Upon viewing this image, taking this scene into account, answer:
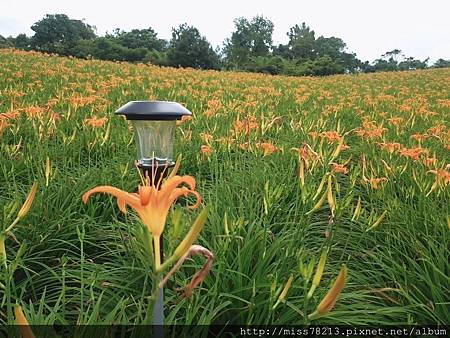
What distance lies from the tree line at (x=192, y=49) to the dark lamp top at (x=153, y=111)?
468 inches

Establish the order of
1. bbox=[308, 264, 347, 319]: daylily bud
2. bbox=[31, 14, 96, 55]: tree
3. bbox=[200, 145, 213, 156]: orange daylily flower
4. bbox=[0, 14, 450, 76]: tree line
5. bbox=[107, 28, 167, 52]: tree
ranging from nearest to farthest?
bbox=[308, 264, 347, 319]: daylily bud → bbox=[200, 145, 213, 156]: orange daylily flower → bbox=[0, 14, 450, 76]: tree line → bbox=[107, 28, 167, 52]: tree → bbox=[31, 14, 96, 55]: tree

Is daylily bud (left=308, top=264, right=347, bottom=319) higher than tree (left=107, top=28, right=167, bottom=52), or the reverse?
tree (left=107, top=28, right=167, bottom=52)

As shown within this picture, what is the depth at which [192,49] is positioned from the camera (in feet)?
82.0

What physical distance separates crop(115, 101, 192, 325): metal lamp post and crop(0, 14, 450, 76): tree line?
11807 millimetres

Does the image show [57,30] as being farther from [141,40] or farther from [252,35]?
[252,35]

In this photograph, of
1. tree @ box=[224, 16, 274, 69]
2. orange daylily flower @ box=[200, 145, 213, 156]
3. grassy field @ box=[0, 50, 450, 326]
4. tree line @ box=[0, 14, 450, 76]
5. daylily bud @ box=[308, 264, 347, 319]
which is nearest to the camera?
daylily bud @ box=[308, 264, 347, 319]

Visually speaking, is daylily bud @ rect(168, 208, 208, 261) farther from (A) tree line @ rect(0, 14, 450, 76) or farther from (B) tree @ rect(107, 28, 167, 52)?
(B) tree @ rect(107, 28, 167, 52)

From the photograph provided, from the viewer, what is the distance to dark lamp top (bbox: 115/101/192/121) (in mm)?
1300

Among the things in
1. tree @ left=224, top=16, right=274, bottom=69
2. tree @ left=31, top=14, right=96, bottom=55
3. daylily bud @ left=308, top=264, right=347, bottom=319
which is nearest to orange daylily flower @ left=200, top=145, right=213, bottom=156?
daylily bud @ left=308, top=264, right=347, bottom=319

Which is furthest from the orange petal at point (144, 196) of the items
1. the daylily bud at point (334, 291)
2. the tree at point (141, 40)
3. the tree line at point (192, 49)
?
the tree at point (141, 40)

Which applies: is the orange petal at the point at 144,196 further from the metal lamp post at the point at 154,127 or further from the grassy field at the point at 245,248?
the metal lamp post at the point at 154,127

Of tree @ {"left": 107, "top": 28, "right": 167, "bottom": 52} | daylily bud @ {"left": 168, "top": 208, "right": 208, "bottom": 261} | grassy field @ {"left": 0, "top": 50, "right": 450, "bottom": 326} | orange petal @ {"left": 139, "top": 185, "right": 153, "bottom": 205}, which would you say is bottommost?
grassy field @ {"left": 0, "top": 50, "right": 450, "bottom": 326}

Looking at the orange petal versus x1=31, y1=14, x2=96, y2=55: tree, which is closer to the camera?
the orange petal

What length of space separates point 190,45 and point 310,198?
2513cm
